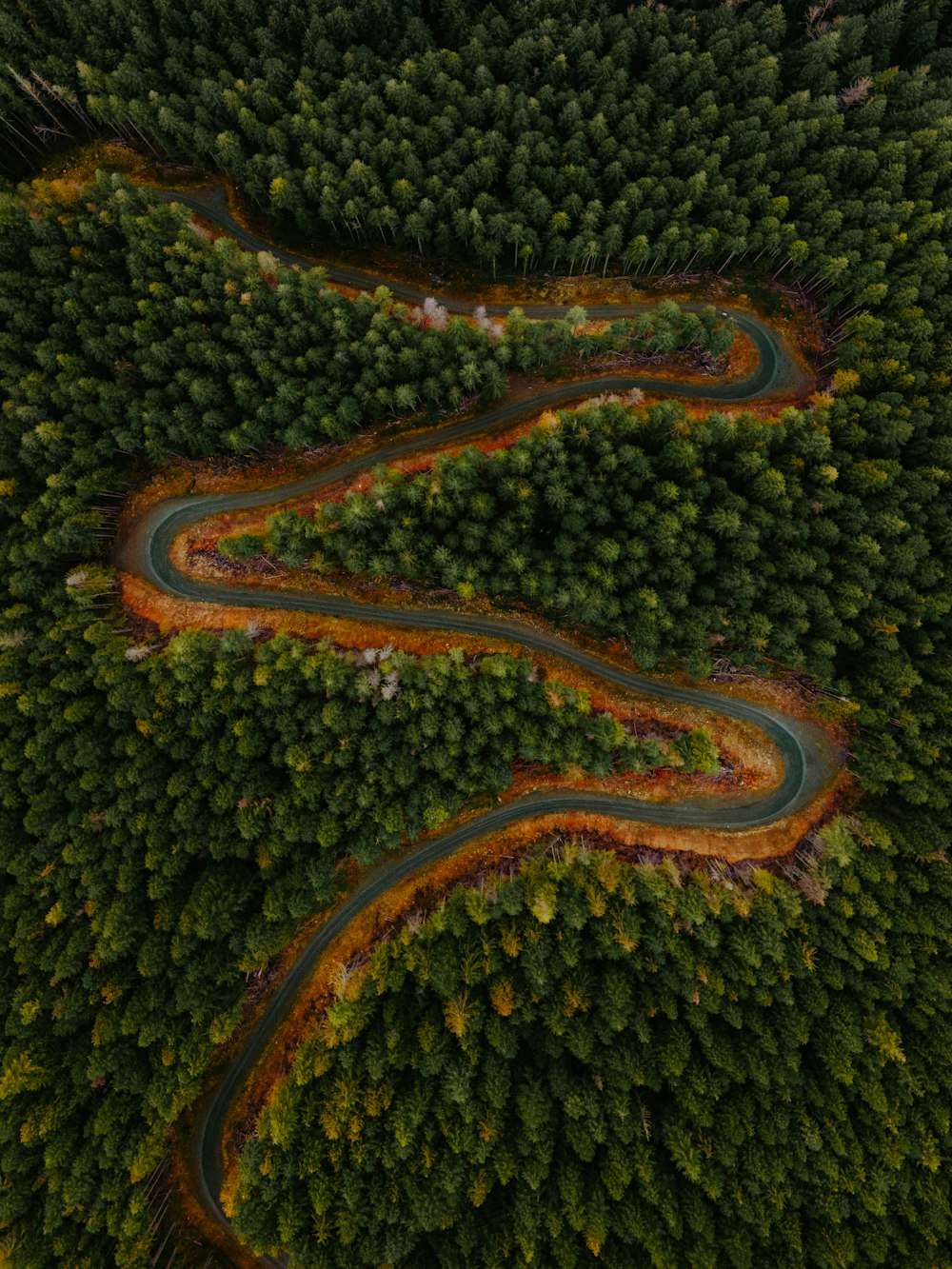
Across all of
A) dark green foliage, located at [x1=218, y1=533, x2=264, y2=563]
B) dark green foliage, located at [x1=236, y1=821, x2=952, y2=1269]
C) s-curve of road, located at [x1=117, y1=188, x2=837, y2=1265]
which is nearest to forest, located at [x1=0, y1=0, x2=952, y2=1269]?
dark green foliage, located at [x1=236, y1=821, x2=952, y2=1269]

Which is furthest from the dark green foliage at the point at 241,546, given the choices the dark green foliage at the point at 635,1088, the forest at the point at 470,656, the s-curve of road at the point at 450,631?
the dark green foliage at the point at 635,1088

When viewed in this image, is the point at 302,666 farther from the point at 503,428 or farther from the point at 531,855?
the point at 503,428

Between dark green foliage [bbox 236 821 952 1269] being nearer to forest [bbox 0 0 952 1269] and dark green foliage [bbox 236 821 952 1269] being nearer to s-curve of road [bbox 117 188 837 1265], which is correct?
forest [bbox 0 0 952 1269]

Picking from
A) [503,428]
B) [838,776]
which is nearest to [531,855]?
[838,776]

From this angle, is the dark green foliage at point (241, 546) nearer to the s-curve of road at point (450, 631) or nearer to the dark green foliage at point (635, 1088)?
the s-curve of road at point (450, 631)

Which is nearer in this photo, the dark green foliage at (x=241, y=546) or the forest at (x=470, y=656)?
the forest at (x=470, y=656)
